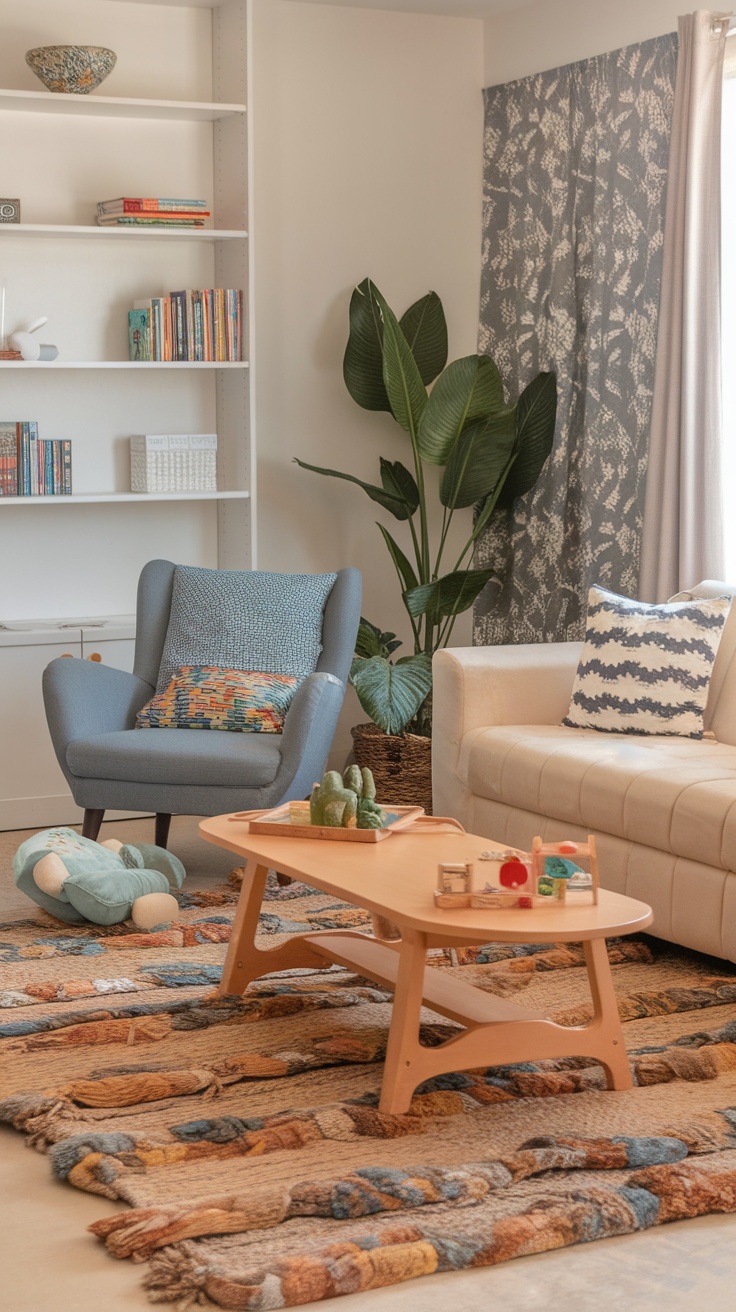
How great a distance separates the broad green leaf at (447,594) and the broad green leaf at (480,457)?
31cm

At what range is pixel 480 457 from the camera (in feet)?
17.3

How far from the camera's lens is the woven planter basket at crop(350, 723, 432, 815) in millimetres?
5117

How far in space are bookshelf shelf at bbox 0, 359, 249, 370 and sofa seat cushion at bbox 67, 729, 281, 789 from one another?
1405 mm

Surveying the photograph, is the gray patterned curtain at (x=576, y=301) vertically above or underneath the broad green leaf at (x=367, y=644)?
above

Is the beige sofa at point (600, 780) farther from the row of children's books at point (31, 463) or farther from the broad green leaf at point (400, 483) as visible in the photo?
the row of children's books at point (31, 463)

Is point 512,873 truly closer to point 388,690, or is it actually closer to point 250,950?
point 250,950

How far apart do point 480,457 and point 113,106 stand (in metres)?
1.66

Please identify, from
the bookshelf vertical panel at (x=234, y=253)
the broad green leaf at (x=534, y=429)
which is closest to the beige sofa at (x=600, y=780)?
the broad green leaf at (x=534, y=429)

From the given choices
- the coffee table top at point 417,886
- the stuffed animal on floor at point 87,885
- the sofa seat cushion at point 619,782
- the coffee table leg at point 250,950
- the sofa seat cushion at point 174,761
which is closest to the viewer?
the coffee table top at point 417,886

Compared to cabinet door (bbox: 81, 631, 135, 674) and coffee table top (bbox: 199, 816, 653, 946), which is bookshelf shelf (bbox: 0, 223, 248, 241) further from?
coffee table top (bbox: 199, 816, 653, 946)

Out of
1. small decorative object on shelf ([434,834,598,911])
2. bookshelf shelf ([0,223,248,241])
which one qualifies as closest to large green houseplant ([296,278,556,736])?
bookshelf shelf ([0,223,248,241])

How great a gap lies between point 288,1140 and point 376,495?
3.24 metres

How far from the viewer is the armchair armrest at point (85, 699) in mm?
4152

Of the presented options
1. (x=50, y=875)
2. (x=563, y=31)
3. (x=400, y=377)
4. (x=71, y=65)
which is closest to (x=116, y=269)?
(x=71, y=65)
